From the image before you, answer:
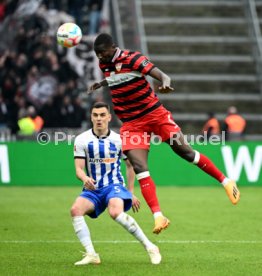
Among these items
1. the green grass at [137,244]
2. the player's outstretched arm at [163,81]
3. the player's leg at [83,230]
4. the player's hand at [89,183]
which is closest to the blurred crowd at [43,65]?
the green grass at [137,244]

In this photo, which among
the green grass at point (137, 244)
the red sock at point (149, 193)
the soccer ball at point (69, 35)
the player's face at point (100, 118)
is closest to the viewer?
the green grass at point (137, 244)

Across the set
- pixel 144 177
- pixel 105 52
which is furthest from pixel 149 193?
pixel 105 52

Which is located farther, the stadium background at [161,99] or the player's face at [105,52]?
the stadium background at [161,99]

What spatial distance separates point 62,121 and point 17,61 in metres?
2.37

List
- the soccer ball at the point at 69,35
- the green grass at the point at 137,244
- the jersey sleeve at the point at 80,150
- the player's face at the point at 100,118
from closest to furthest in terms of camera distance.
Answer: the green grass at the point at 137,244, the player's face at the point at 100,118, the jersey sleeve at the point at 80,150, the soccer ball at the point at 69,35

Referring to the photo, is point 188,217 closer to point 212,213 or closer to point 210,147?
point 212,213

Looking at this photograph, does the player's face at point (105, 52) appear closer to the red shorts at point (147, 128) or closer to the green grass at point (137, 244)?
the red shorts at point (147, 128)

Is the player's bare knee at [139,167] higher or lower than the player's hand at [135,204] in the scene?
higher

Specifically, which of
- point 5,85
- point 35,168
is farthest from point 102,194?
point 5,85

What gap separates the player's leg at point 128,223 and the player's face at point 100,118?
80 centimetres

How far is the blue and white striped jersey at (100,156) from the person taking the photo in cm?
1032

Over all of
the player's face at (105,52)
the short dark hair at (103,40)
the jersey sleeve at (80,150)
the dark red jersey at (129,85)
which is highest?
the short dark hair at (103,40)

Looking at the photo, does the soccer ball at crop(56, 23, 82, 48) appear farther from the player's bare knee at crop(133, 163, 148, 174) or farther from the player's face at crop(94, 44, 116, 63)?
the player's bare knee at crop(133, 163, 148, 174)

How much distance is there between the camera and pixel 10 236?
12.5m
